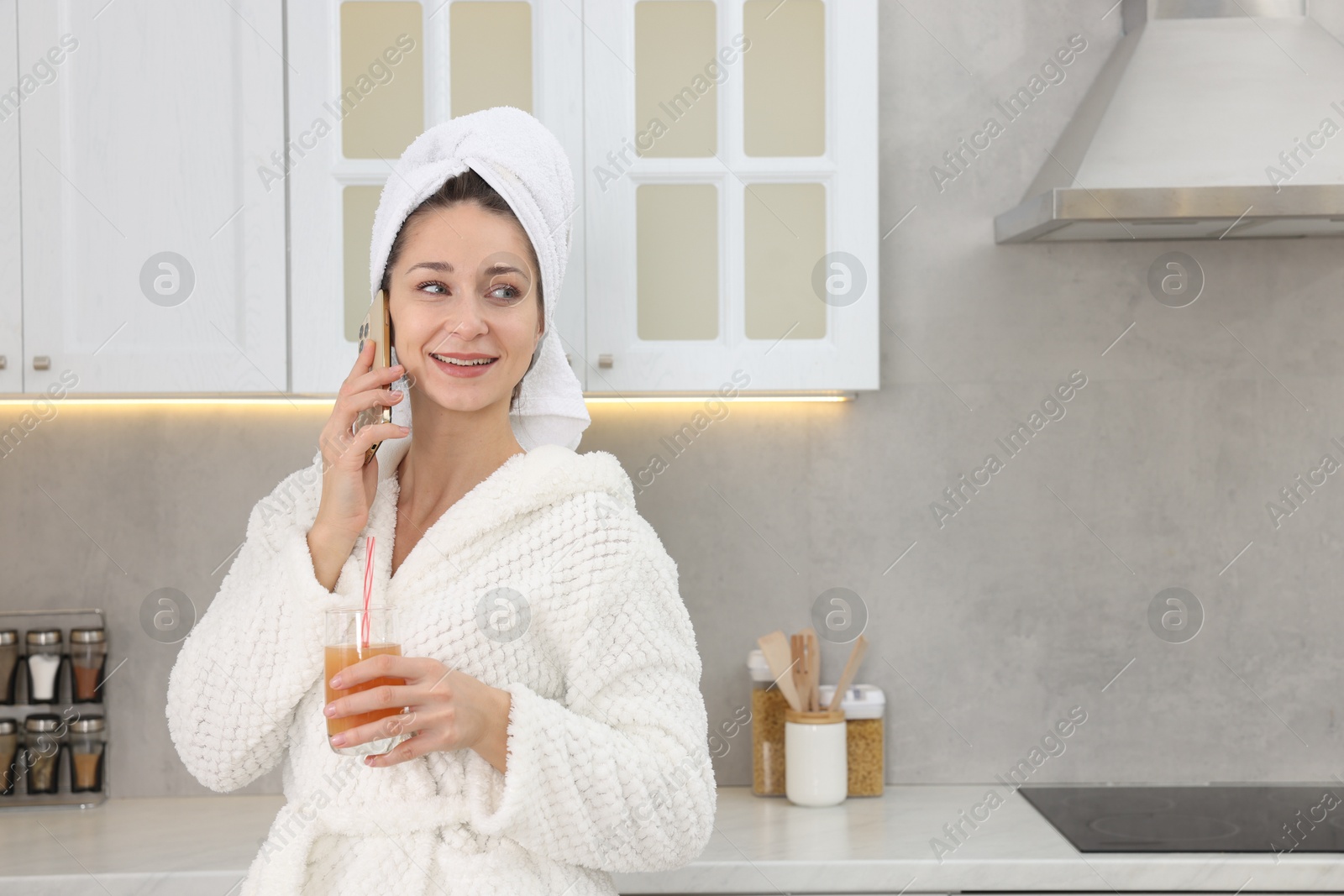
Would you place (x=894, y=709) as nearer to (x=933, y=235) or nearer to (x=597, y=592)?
(x=933, y=235)

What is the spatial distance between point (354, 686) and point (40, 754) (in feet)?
4.51

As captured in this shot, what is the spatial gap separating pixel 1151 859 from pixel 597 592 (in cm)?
105

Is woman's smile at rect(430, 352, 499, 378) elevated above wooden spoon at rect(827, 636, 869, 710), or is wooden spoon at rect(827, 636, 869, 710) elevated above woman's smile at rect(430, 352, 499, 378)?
woman's smile at rect(430, 352, 499, 378)

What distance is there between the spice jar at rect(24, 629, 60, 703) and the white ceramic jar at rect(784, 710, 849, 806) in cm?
133

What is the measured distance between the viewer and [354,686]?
1.04 metres

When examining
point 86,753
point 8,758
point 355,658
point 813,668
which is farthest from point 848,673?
point 8,758

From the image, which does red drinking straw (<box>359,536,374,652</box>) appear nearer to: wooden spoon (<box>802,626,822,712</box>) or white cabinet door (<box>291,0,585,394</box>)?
white cabinet door (<box>291,0,585,394</box>)

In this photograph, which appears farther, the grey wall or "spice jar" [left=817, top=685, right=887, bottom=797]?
the grey wall

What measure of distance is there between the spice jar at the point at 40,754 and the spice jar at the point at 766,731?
1265 millimetres

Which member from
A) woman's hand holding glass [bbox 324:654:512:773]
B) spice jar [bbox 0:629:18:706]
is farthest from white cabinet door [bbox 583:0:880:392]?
spice jar [bbox 0:629:18:706]

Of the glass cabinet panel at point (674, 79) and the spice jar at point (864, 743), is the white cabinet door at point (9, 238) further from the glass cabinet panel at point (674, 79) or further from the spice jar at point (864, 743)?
the spice jar at point (864, 743)

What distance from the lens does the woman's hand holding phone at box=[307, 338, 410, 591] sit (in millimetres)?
1230

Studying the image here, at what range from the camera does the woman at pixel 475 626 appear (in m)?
1.16

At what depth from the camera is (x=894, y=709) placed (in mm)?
2180
